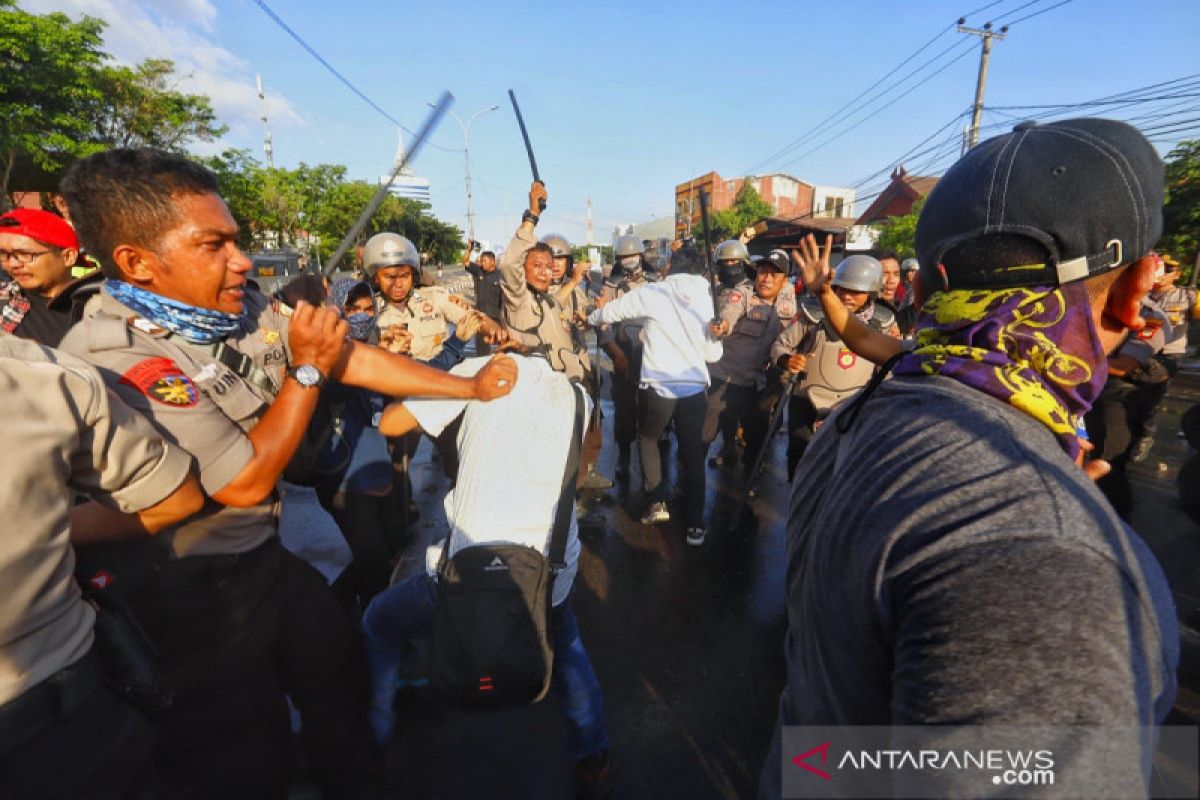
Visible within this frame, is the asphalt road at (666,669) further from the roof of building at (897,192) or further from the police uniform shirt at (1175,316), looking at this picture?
the roof of building at (897,192)

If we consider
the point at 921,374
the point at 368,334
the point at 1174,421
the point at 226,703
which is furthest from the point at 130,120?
the point at 1174,421

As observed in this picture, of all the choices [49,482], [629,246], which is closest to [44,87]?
[629,246]

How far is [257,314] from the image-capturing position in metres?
2.05

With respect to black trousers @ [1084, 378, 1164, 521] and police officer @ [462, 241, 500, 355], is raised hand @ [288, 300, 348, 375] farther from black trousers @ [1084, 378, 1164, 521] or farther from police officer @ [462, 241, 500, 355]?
black trousers @ [1084, 378, 1164, 521]

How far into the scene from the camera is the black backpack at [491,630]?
1.58 meters

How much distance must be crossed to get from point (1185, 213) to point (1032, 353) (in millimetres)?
15074

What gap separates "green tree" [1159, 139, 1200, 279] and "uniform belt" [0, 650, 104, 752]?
51.0 ft

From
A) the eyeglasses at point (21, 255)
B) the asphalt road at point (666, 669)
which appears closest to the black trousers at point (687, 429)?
the asphalt road at point (666, 669)

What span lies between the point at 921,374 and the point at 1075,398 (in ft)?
0.72

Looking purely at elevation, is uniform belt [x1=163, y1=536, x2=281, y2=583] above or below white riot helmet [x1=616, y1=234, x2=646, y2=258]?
below

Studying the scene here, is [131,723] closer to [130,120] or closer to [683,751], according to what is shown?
[683,751]

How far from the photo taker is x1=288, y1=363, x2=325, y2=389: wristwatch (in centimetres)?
159

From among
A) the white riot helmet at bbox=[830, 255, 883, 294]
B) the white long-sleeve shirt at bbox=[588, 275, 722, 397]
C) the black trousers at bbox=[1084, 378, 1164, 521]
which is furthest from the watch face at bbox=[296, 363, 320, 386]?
the black trousers at bbox=[1084, 378, 1164, 521]

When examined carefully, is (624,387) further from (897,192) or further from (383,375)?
(897,192)
